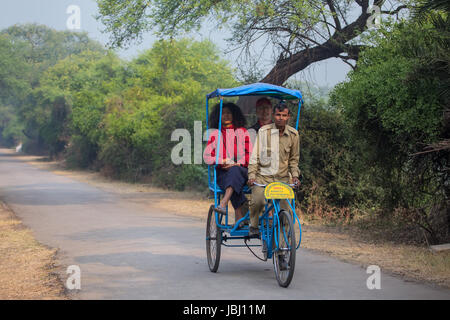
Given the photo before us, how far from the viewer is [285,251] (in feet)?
22.2

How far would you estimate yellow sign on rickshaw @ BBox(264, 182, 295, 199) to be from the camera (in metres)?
6.98

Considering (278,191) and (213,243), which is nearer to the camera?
(278,191)

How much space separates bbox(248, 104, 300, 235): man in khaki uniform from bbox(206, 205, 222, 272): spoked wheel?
0.46 meters

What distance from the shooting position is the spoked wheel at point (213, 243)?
25.2 ft

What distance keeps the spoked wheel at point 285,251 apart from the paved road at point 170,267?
0.16 metres

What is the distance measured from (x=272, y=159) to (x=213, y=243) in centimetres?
154
